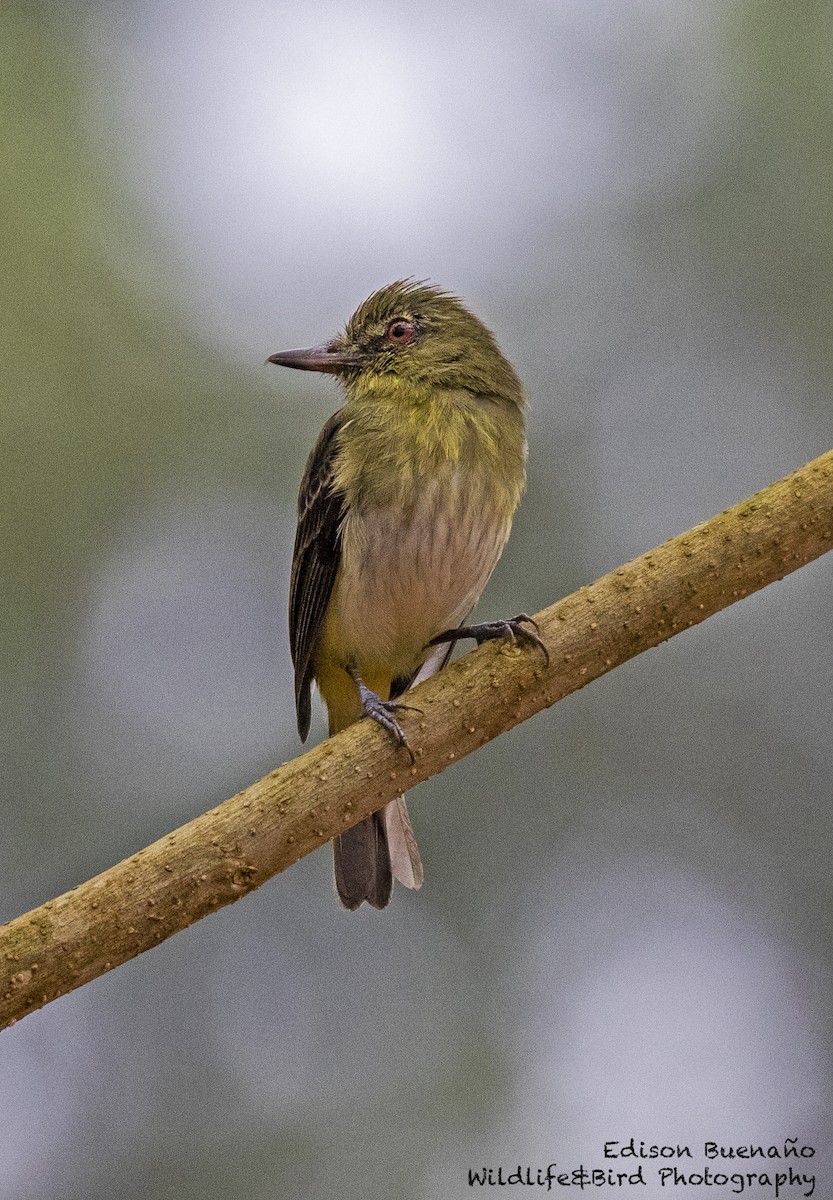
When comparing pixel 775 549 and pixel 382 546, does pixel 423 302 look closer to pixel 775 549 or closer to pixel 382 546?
pixel 382 546

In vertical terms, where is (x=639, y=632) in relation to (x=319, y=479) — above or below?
below

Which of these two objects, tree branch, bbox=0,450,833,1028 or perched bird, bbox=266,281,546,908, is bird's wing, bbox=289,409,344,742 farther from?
tree branch, bbox=0,450,833,1028

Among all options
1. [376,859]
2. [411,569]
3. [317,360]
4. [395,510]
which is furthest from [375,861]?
[317,360]

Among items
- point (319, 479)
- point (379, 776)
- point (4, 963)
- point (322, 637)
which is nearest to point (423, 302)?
point (319, 479)

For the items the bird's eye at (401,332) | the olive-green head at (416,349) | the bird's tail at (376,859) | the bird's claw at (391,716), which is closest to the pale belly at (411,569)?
the bird's tail at (376,859)

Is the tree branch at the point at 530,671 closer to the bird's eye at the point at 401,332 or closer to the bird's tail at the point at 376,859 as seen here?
the bird's tail at the point at 376,859

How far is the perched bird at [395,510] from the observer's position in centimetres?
304

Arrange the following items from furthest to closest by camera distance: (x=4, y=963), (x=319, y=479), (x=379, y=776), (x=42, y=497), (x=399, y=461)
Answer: (x=42, y=497), (x=319, y=479), (x=399, y=461), (x=379, y=776), (x=4, y=963)

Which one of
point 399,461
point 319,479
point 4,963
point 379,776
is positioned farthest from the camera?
point 319,479

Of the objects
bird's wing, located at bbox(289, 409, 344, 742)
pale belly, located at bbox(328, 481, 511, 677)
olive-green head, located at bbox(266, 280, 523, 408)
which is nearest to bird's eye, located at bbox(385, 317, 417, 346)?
olive-green head, located at bbox(266, 280, 523, 408)

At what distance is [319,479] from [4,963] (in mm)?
1558

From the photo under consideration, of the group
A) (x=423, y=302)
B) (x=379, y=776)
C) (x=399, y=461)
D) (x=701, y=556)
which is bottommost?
(x=379, y=776)

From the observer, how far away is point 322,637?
128 inches

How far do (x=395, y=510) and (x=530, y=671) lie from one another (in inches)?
28.7
